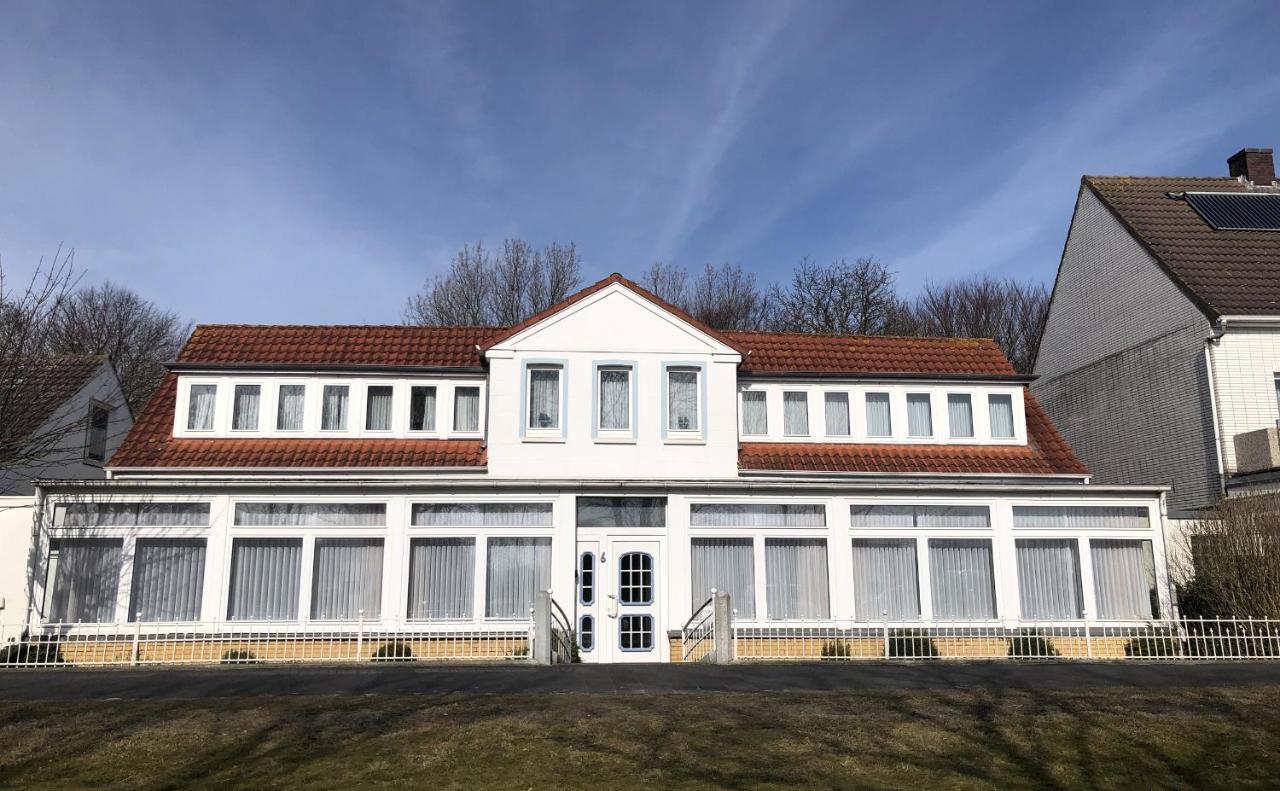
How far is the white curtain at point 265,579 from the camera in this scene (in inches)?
720

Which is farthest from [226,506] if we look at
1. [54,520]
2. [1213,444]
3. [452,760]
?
[1213,444]

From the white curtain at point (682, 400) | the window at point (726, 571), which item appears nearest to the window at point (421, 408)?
the white curtain at point (682, 400)

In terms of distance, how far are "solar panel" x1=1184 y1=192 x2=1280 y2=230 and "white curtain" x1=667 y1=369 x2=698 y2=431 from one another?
54.6 ft

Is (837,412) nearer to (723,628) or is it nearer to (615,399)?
(615,399)

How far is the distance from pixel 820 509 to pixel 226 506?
11.4m

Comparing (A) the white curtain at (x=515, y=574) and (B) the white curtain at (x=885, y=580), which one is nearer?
(A) the white curtain at (x=515, y=574)

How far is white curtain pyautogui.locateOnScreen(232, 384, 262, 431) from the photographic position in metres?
21.1

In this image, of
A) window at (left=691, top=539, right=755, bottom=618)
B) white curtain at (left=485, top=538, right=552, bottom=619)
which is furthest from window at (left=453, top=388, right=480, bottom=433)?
window at (left=691, top=539, right=755, bottom=618)

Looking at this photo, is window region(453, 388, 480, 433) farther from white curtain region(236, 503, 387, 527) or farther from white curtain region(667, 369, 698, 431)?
white curtain region(667, 369, 698, 431)

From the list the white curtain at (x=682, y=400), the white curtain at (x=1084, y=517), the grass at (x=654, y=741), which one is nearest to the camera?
the grass at (x=654, y=741)

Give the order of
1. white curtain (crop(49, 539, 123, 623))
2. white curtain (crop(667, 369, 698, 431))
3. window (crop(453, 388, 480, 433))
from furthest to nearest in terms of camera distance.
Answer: window (crop(453, 388, 480, 433))
white curtain (crop(667, 369, 698, 431))
white curtain (crop(49, 539, 123, 623))

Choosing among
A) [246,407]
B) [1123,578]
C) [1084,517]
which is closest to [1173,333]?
[1084,517]

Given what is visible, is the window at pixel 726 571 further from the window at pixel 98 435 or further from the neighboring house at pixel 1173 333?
the window at pixel 98 435

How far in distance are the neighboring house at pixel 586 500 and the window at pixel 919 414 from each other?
4.0 inches
